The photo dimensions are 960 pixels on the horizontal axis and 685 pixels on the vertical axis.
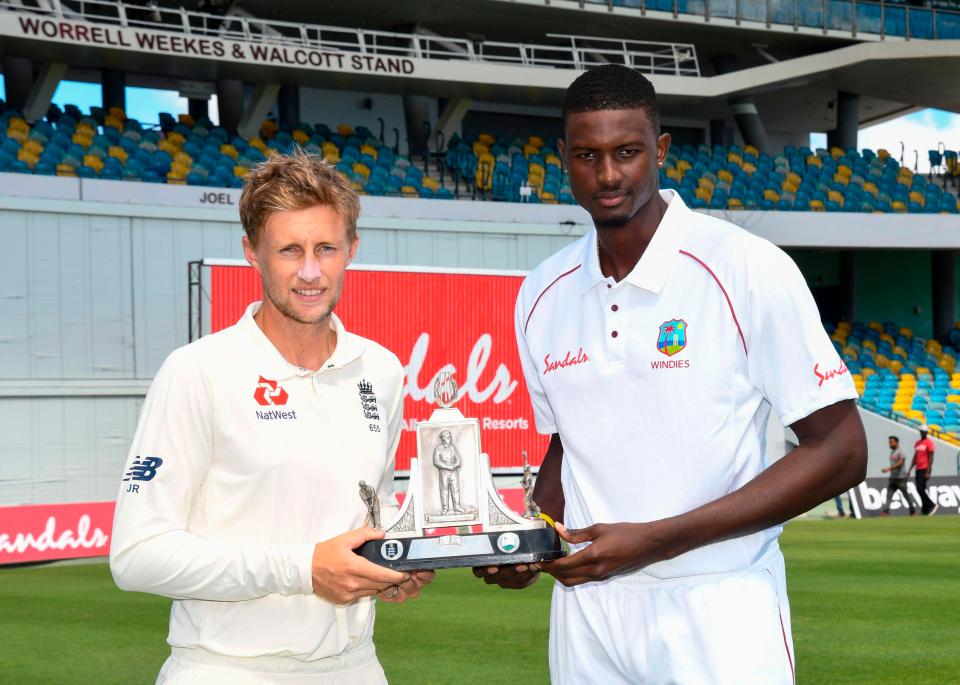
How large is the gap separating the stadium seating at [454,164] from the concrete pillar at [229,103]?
1043 millimetres

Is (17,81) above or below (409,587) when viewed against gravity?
above

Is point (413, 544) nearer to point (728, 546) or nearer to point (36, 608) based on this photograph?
point (728, 546)

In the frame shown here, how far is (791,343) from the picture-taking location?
3053 mm

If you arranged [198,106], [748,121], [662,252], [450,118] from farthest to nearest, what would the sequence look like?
[748,121]
[198,106]
[450,118]
[662,252]

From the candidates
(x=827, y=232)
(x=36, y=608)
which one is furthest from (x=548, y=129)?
(x=36, y=608)

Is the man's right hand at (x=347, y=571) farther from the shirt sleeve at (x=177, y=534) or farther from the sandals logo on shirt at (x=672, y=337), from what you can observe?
the sandals logo on shirt at (x=672, y=337)

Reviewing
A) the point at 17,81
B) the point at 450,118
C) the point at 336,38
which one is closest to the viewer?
the point at 17,81

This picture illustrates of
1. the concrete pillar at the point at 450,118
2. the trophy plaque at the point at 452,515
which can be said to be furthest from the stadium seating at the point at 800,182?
the trophy plaque at the point at 452,515

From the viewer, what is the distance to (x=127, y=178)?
2323 centimetres

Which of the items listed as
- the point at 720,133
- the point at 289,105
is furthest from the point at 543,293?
the point at 720,133

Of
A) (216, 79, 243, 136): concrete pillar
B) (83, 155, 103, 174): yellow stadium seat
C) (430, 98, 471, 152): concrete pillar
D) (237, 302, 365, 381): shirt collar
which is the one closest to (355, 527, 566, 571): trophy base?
(237, 302, 365, 381): shirt collar

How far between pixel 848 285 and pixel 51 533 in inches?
1037

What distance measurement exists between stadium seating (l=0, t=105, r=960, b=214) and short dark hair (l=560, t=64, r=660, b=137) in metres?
20.6

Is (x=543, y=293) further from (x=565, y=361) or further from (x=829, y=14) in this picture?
(x=829, y=14)
